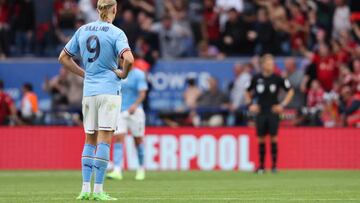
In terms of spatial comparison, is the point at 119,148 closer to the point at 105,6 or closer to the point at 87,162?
the point at 87,162

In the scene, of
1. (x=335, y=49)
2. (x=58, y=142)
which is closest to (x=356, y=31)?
(x=335, y=49)

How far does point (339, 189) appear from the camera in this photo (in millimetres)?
15047

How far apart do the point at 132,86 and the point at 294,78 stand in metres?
7.29

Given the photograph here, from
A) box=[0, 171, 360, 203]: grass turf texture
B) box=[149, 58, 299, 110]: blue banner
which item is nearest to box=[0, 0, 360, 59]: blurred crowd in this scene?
box=[149, 58, 299, 110]: blue banner

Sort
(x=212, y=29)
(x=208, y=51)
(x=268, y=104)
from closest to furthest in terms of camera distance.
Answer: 1. (x=268, y=104)
2. (x=208, y=51)
3. (x=212, y=29)

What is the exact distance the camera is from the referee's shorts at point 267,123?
21781 mm

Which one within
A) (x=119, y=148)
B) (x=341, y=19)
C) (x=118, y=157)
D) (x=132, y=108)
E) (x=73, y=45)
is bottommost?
(x=118, y=157)

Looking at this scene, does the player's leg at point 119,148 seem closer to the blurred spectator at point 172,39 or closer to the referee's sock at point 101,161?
the referee's sock at point 101,161

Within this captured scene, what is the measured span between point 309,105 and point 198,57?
12.3 feet

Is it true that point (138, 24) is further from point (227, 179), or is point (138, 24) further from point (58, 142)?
point (227, 179)

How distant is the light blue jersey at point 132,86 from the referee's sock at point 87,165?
6.99 meters

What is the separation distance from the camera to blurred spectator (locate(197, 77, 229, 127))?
25.2 metres

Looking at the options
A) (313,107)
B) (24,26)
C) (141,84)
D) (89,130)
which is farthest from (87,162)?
(24,26)

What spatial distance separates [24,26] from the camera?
28578mm
